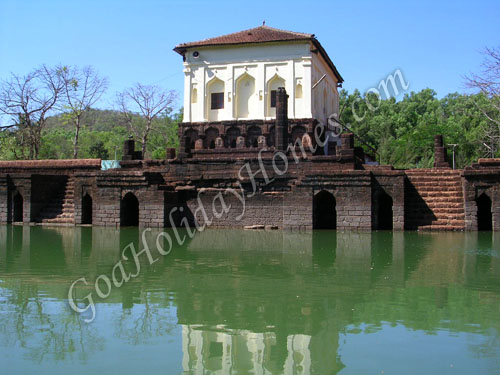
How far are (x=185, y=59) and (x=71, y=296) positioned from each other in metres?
26.8

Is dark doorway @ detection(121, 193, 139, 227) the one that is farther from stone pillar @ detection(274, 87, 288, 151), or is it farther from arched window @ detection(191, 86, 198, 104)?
arched window @ detection(191, 86, 198, 104)

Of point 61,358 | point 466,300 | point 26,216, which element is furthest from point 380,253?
point 26,216

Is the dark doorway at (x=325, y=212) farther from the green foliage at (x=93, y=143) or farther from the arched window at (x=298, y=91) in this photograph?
the green foliage at (x=93, y=143)

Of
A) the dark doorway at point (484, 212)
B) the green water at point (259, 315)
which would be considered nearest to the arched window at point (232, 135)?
the dark doorway at point (484, 212)

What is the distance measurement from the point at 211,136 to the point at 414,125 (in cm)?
2477

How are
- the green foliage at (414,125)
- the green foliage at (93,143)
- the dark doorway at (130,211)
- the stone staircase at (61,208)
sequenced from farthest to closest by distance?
the green foliage at (414,125) → the green foliage at (93,143) → the stone staircase at (61,208) → the dark doorway at (130,211)

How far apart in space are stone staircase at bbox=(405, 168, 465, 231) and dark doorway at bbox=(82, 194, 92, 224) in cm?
1088

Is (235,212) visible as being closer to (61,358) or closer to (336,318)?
(336,318)

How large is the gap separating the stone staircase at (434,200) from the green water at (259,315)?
19.7ft

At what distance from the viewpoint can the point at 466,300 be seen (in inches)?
272

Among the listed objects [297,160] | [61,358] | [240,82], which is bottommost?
[61,358]

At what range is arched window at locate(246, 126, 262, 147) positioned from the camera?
101 feet

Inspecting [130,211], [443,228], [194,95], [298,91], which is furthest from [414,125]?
[130,211]

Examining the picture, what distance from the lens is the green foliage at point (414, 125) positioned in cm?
3975
